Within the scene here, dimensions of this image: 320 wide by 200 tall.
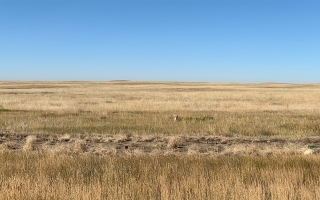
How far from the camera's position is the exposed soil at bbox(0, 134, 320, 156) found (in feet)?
39.6

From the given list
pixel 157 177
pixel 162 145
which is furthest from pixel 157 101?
pixel 157 177

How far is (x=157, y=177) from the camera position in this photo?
8117mm

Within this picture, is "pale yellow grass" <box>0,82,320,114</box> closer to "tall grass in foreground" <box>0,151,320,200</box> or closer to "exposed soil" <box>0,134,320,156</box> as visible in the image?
"exposed soil" <box>0,134,320,156</box>

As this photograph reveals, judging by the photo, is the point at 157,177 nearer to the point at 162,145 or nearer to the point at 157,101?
the point at 162,145

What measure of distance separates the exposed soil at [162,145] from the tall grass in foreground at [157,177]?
196cm

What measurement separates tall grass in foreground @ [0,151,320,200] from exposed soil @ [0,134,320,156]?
1961 millimetres

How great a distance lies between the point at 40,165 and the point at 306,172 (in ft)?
19.8

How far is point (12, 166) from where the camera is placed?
9.09m

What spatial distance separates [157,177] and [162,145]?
5.70 meters

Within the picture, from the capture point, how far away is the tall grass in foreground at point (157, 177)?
267 inches

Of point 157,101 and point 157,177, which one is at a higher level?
point 157,177

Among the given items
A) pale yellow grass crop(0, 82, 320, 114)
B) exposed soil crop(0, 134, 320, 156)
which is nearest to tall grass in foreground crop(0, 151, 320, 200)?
exposed soil crop(0, 134, 320, 156)

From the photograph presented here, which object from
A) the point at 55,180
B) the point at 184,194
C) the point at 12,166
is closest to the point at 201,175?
the point at 184,194

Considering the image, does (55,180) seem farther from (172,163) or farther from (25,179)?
(172,163)
